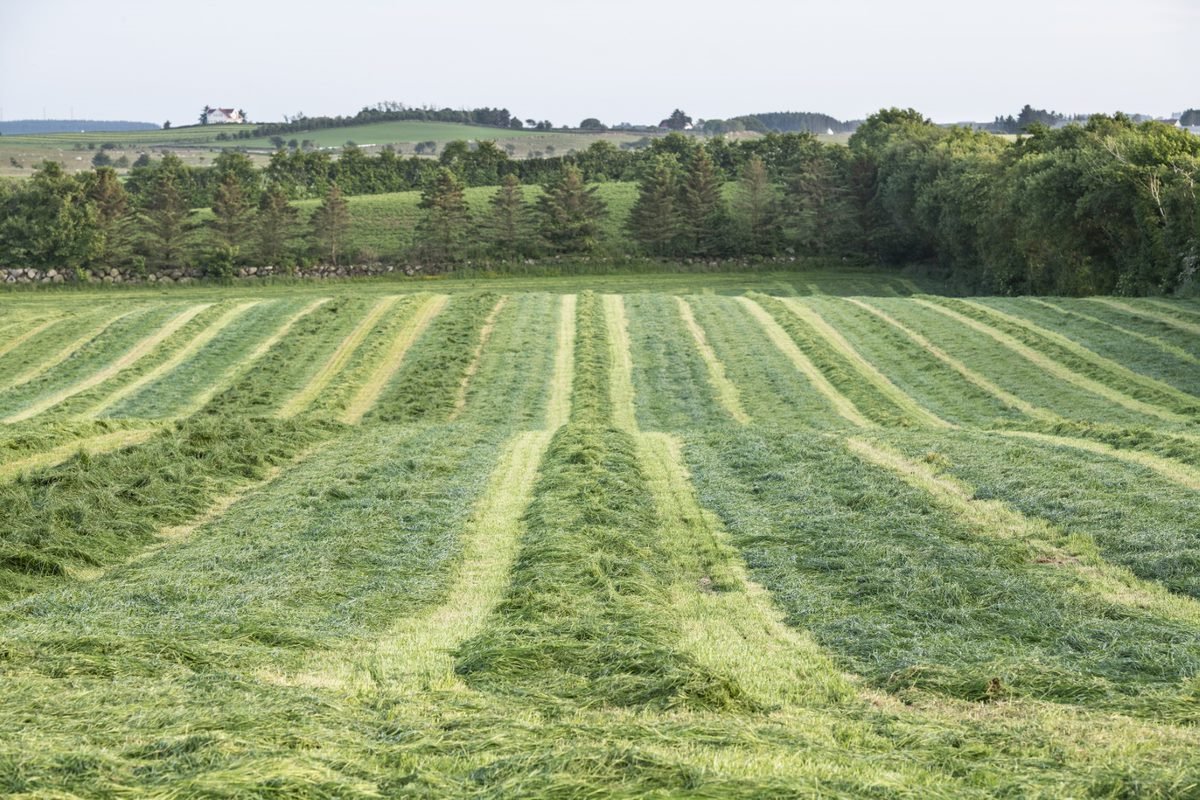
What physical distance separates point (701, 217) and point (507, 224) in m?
13.3

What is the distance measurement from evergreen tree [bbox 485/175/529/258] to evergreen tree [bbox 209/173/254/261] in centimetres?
1556

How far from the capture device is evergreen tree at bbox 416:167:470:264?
77750 millimetres

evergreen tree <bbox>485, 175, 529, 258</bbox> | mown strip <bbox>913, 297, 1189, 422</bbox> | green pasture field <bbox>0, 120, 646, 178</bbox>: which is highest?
green pasture field <bbox>0, 120, 646, 178</bbox>

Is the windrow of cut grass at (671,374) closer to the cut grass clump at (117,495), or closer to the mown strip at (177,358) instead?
the cut grass clump at (117,495)

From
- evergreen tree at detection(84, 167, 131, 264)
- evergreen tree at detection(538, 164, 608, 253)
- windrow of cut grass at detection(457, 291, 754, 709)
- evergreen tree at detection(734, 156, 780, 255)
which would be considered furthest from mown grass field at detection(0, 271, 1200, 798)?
evergreen tree at detection(734, 156, 780, 255)

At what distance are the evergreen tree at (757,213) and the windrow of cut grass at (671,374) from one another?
3819 centimetres

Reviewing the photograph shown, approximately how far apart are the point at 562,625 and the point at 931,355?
1007 inches

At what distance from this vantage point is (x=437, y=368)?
32281 mm

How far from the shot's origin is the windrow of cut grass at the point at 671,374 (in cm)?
2709

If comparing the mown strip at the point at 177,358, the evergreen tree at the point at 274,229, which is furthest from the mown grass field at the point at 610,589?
the evergreen tree at the point at 274,229

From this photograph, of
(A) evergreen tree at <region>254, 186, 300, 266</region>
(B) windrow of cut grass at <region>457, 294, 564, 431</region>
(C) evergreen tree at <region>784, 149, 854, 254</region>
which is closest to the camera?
(B) windrow of cut grass at <region>457, 294, 564, 431</region>

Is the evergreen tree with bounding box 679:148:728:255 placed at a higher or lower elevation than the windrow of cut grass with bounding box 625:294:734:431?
higher

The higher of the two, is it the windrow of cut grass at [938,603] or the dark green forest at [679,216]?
the dark green forest at [679,216]

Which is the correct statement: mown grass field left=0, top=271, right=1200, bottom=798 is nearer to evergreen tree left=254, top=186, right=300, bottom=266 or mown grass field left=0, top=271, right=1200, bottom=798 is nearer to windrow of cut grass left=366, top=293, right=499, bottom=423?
windrow of cut grass left=366, top=293, right=499, bottom=423
